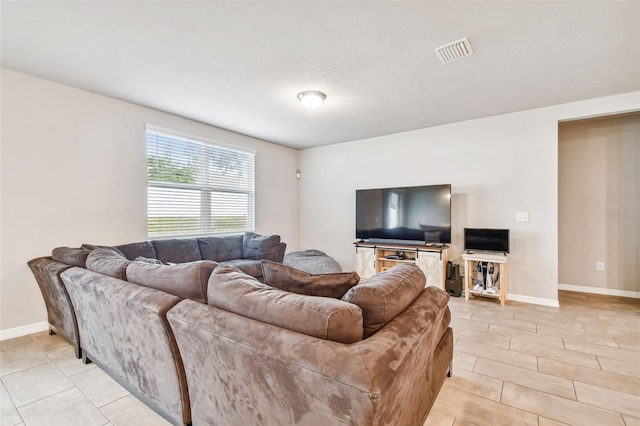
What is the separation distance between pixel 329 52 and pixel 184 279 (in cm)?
210

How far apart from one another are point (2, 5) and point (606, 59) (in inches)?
185

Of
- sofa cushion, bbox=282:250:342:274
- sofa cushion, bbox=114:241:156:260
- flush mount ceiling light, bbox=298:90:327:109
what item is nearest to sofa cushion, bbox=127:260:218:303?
sofa cushion, bbox=114:241:156:260

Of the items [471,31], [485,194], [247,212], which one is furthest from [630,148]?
[247,212]

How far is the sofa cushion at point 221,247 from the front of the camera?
414 centimetres

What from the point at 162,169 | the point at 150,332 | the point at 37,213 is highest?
the point at 162,169

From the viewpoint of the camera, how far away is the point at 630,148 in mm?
4008

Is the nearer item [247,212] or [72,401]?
[72,401]

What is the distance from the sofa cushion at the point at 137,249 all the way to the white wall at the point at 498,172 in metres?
3.27

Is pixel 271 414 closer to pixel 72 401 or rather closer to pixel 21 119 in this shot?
pixel 72 401

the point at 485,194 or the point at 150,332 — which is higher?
the point at 485,194

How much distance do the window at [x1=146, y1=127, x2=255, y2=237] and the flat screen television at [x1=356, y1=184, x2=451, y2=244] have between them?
2.07m

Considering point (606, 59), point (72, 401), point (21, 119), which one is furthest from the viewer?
point (21, 119)

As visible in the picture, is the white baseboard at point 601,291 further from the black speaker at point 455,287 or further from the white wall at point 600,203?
the black speaker at point 455,287

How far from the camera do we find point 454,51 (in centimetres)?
245
